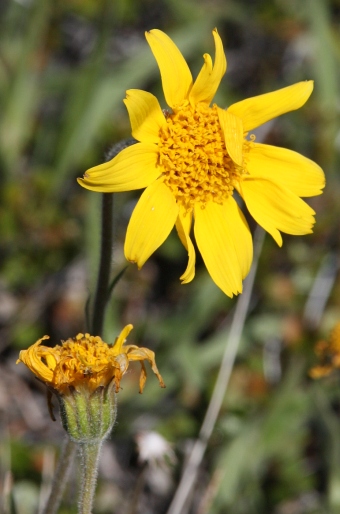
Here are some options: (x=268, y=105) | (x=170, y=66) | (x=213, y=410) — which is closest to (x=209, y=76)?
(x=170, y=66)

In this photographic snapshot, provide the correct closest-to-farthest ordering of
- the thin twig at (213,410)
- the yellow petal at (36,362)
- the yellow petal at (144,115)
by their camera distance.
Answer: the yellow petal at (36,362)
the yellow petal at (144,115)
the thin twig at (213,410)

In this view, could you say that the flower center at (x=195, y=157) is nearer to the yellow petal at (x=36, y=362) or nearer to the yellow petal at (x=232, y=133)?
the yellow petal at (x=232, y=133)

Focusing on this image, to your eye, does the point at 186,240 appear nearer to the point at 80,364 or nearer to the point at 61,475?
the point at 80,364

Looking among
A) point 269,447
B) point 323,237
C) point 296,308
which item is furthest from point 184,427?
point 323,237

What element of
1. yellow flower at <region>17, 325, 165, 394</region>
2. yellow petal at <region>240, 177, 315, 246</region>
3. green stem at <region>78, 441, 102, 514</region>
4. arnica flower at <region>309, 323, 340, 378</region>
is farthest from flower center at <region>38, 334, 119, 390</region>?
arnica flower at <region>309, 323, 340, 378</region>

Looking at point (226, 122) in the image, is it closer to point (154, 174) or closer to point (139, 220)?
point (154, 174)

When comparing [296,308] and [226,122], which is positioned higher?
[226,122]

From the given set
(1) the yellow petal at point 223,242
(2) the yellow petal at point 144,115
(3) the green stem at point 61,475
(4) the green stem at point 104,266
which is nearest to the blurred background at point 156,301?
(3) the green stem at point 61,475
